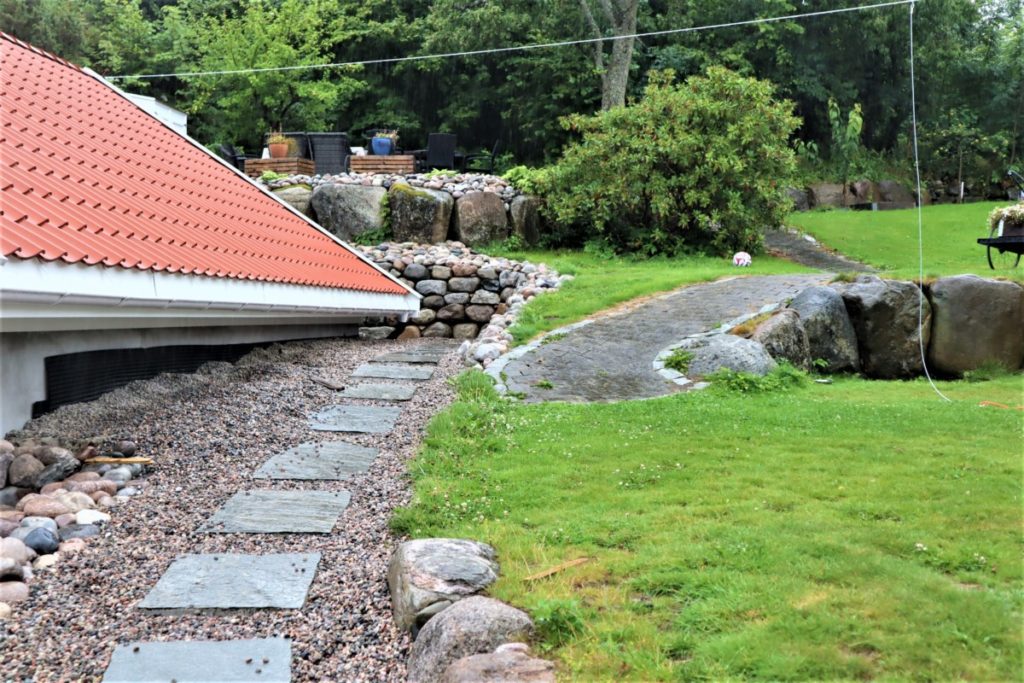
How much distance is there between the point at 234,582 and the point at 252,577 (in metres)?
0.08

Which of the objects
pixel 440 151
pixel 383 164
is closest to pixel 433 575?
pixel 383 164

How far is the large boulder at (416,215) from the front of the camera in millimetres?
Result: 13633

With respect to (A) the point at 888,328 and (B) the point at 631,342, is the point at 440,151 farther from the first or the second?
(A) the point at 888,328

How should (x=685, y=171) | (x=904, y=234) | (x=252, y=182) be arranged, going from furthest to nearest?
1. (x=904, y=234)
2. (x=685, y=171)
3. (x=252, y=182)

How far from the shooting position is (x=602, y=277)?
1116 centimetres

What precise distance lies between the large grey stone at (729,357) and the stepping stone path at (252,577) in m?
3.13

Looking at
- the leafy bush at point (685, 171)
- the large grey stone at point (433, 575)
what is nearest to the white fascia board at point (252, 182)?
the leafy bush at point (685, 171)

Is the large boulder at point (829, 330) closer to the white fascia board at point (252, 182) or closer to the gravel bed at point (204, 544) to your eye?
the gravel bed at point (204, 544)

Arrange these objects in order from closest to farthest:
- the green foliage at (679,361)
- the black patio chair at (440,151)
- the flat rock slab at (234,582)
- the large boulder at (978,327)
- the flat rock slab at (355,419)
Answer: the flat rock slab at (234,582), the flat rock slab at (355,419), the green foliage at (679,361), the large boulder at (978,327), the black patio chair at (440,151)

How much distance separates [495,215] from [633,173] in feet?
8.08

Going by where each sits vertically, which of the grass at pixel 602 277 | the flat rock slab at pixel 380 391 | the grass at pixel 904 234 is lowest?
the flat rock slab at pixel 380 391

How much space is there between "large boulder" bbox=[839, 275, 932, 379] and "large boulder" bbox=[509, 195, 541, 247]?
670 cm


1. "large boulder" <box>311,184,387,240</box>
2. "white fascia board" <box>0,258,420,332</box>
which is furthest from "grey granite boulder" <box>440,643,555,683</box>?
A: "large boulder" <box>311,184,387,240</box>

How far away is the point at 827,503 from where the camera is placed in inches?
144
